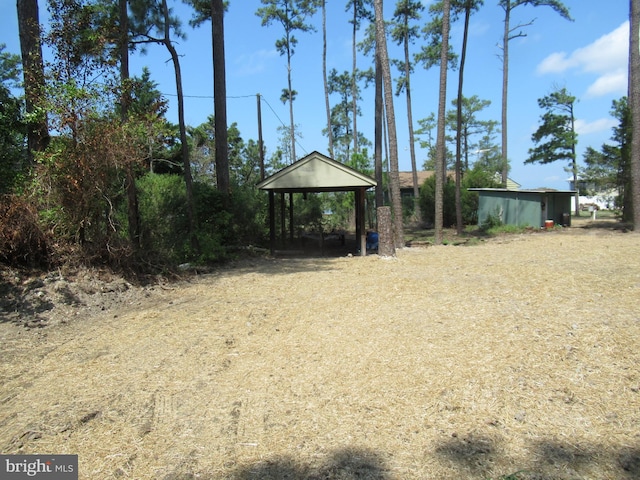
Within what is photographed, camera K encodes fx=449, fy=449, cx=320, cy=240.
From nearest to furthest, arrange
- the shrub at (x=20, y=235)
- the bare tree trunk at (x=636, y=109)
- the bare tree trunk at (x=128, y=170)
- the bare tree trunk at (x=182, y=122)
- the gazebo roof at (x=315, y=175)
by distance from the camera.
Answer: the shrub at (x=20, y=235), the bare tree trunk at (x=128, y=170), the bare tree trunk at (x=182, y=122), the gazebo roof at (x=315, y=175), the bare tree trunk at (x=636, y=109)

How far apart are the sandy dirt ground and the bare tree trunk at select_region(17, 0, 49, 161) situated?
260cm

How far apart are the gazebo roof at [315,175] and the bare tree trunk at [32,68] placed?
550 centimetres

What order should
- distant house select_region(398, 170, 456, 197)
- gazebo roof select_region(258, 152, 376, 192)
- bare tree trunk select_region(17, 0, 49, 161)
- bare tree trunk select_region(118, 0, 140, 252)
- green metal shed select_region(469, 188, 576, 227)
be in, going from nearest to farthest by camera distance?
bare tree trunk select_region(17, 0, 49, 161) → bare tree trunk select_region(118, 0, 140, 252) → gazebo roof select_region(258, 152, 376, 192) → green metal shed select_region(469, 188, 576, 227) → distant house select_region(398, 170, 456, 197)

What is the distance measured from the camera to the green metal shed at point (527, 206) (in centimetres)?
2033

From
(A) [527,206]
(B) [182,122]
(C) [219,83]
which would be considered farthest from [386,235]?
(A) [527,206]

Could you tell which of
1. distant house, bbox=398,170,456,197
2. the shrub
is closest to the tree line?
the shrub

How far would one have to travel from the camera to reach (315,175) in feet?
39.2

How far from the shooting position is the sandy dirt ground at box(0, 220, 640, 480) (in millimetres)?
2871

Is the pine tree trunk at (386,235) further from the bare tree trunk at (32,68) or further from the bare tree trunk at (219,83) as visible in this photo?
the bare tree trunk at (32,68)

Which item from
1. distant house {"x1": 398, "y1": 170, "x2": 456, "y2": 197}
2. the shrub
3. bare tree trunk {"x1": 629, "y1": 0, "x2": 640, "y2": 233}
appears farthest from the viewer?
distant house {"x1": 398, "y1": 170, "x2": 456, "y2": 197}

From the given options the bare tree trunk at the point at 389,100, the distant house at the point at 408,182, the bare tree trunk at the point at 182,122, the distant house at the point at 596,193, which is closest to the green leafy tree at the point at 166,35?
the bare tree trunk at the point at 182,122

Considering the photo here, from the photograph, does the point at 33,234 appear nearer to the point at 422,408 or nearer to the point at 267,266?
the point at 267,266

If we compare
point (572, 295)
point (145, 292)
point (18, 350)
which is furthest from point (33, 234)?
point (572, 295)

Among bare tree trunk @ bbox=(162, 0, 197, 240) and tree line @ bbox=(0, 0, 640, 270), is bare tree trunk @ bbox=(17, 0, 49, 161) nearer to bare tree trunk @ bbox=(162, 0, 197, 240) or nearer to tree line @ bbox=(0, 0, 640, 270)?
tree line @ bbox=(0, 0, 640, 270)
